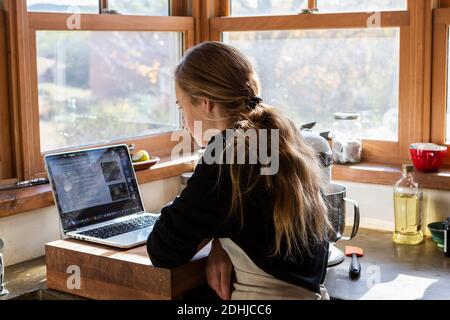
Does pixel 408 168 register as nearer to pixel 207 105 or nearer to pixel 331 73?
pixel 331 73

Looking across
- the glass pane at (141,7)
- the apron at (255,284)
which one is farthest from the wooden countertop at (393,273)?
the glass pane at (141,7)

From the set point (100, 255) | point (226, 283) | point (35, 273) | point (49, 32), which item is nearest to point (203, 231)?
point (226, 283)

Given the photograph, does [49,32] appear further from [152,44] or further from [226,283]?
[226,283]

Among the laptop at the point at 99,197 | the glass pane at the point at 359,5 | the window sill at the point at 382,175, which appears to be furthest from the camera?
the glass pane at the point at 359,5

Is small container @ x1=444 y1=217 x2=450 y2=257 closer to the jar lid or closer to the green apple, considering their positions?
the jar lid

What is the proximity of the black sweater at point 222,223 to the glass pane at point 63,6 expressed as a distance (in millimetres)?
1079

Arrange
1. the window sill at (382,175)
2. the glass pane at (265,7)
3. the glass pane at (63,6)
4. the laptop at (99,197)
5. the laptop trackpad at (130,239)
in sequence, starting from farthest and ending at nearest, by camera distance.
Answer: the glass pane at (265,7)
the window sill at (382,175)
the glass pane at (63,6)
the laptop at (99,197)
the laptop trackpad at (130,239)

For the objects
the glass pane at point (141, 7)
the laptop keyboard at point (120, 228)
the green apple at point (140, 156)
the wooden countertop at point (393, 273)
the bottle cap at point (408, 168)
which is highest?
the glass pane at point (141, 7)

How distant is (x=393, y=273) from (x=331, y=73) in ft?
3.23

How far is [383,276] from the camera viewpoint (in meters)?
2.10

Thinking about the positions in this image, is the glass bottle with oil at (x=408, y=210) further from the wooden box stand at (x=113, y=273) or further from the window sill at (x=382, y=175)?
the wooden box stand at (x=113, y=273)

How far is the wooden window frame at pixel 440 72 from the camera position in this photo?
99.3 inches

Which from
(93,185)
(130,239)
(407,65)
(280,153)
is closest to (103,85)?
(93,185)

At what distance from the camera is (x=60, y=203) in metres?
2.03
